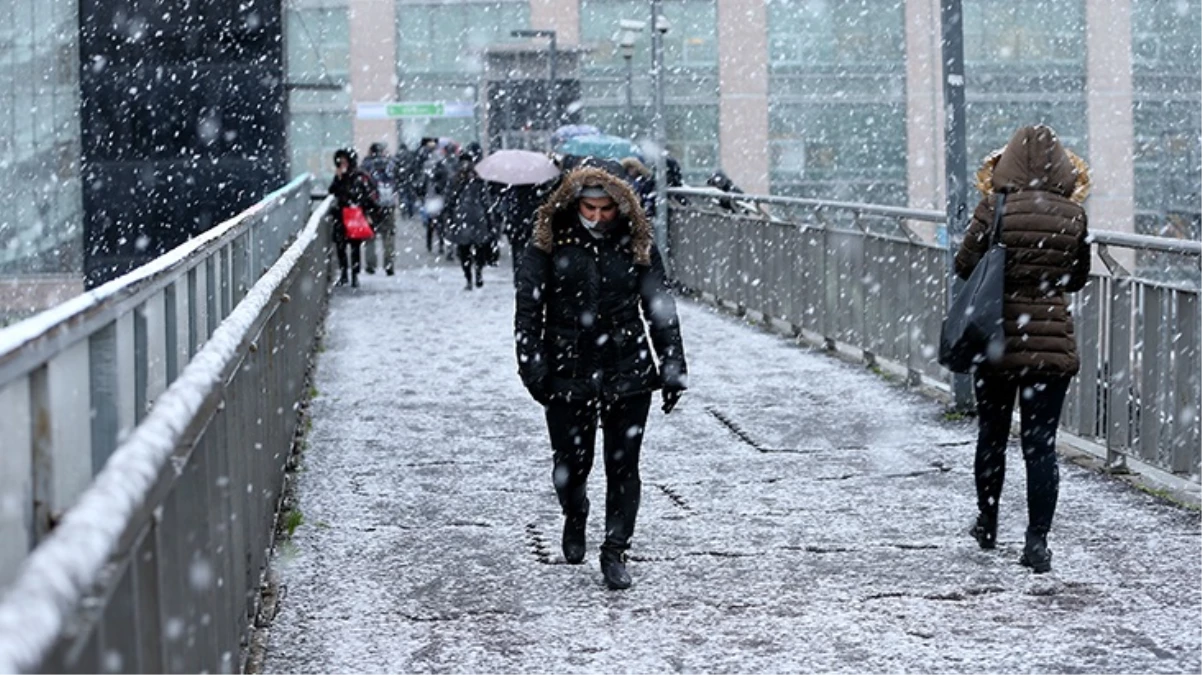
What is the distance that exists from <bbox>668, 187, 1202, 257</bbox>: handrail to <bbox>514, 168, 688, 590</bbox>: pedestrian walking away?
2406mm

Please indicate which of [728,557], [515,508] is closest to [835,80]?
[515,508]

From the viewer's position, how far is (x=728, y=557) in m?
7.82

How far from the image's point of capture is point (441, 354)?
16.2 meters

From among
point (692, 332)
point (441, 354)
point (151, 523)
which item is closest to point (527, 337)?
point (151, 523)

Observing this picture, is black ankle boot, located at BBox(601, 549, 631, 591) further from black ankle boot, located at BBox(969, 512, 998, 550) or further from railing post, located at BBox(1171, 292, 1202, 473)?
railing post, located at BBox(1171, 292, 1202, 473)

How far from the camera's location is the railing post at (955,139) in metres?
11.9

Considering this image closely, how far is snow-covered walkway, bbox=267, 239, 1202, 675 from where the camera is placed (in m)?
6.29

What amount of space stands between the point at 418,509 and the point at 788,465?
2116 mm

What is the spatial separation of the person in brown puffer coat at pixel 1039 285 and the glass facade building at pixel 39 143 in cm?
1543

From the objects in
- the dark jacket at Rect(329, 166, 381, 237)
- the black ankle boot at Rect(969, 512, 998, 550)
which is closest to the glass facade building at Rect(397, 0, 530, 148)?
the dark jacket at Rect(329, 166, 381, 237)

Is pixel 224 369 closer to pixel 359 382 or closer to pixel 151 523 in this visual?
pixel 151 523

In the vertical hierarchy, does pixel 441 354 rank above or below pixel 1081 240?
below

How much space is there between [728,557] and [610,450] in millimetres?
733

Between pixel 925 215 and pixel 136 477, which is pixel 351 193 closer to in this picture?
pixel 925 215
